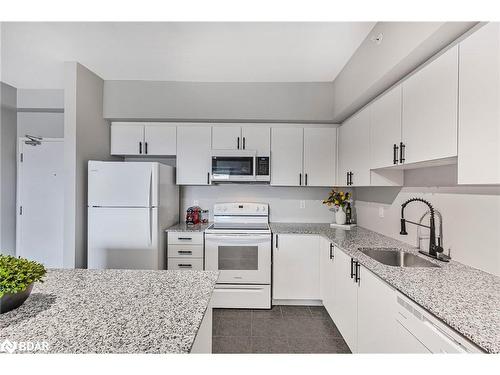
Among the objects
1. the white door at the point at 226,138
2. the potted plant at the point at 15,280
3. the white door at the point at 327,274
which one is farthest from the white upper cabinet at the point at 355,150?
the potted plant at the point at 15,280

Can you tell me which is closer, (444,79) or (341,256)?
(444,79)

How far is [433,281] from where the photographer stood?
48.3 inches

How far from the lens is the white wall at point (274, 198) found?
129 inches

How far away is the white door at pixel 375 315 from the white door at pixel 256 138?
70.5 inches

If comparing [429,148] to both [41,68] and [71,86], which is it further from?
[41,68]

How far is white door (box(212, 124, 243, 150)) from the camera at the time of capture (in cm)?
296

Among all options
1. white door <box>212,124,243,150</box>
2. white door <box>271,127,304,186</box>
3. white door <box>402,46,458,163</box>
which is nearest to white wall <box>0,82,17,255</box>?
white door <box>212,124,243,150</box>

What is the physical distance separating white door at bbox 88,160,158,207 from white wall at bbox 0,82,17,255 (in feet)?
5.51

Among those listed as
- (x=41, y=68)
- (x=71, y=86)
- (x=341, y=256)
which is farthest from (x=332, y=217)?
(x=41, y=68)

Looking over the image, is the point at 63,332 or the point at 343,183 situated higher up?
the point at 343,183

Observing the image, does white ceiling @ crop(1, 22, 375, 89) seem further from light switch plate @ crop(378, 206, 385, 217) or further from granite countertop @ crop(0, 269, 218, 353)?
granite countertop @ crop(0, 269, 218, 353)

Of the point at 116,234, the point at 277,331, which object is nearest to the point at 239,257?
the point at 277,331

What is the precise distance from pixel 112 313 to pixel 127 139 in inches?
99.9
